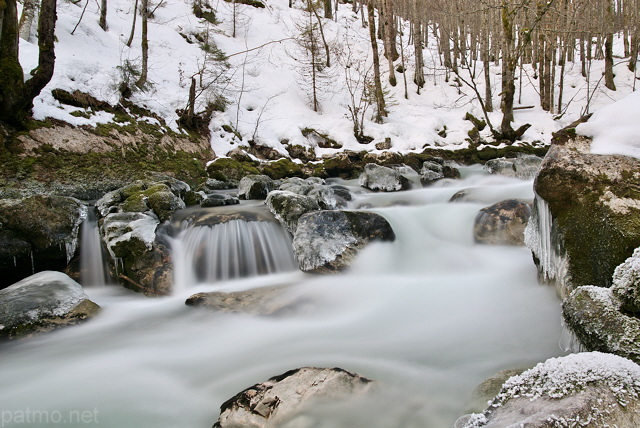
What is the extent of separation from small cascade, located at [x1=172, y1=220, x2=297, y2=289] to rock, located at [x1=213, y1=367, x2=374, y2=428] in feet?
8.28

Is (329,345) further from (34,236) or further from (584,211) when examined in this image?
(34,236)

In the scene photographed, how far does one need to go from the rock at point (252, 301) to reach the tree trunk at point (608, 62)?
57.4 feet

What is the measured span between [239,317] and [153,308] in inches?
41.9

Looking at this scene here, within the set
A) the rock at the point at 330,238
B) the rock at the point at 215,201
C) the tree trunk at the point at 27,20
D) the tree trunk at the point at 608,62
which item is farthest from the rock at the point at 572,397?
the tree trunk at the point at 608,62

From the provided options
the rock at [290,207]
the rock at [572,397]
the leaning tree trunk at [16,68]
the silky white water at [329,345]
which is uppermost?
the leaning tree trunk at [16,68]

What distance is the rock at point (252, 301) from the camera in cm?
340

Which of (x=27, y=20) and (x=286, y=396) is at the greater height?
(x=27, y=20)

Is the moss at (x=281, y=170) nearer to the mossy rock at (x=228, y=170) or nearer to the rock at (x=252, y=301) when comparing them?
the mossy rock at (x=228, y=170)

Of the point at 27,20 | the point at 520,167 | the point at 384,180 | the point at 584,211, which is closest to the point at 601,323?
the point at 584,211

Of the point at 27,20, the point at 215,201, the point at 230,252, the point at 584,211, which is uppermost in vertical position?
the point at 27,20

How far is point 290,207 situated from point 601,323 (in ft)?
12.0

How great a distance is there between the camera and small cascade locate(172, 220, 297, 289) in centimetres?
433

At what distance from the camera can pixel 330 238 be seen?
4191mm

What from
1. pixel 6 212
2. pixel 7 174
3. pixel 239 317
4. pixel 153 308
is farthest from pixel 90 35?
pixel 239 317
